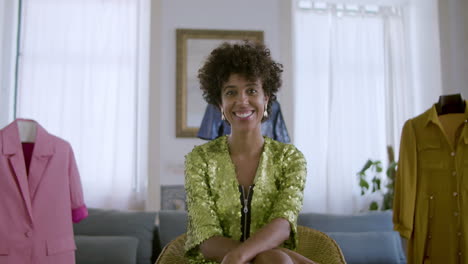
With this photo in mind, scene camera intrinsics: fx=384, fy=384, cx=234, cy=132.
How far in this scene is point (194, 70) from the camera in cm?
368

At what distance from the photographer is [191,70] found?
12.1 feet

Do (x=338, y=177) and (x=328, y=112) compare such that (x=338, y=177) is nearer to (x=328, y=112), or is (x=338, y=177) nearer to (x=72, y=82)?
(x=328, y=112)

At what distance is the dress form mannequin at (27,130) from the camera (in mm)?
2057

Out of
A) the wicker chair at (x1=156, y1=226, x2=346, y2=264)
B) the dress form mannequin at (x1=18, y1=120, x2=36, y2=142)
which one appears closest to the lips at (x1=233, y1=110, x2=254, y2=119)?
the wicker chair at (x1=156, y1=226, x2=346, y2=264)

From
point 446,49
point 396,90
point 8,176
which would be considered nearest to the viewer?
point 8,176

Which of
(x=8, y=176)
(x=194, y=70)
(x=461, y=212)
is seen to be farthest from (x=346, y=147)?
(x=8, y=176)

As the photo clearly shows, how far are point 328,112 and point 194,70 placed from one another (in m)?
1.46

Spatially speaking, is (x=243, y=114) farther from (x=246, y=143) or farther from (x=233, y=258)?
(x=233, y=258)

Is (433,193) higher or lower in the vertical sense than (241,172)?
lower

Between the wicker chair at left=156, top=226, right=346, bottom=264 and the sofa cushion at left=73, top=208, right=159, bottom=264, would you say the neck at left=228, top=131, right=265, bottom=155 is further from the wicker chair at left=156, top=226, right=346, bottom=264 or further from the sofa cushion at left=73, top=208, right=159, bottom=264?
the sofa cushion at left=73, top=208, right=159, bottom=264

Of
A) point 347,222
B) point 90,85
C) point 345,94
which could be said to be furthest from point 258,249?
point 345,94

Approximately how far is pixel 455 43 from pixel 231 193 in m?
3.36

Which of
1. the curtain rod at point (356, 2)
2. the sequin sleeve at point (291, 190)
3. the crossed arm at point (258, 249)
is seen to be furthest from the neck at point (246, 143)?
the curtain rod at point (356, 2)

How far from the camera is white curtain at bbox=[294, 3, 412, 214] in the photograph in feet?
12.9
